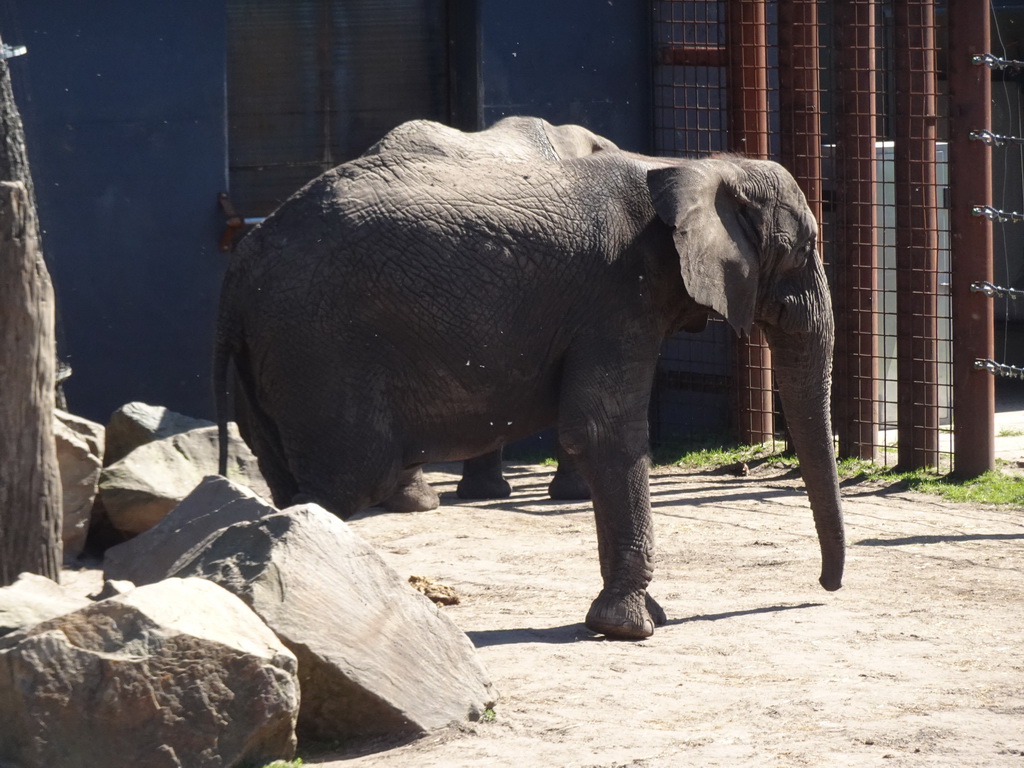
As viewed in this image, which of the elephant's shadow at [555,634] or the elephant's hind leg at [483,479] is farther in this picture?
the elephant's hind leg at [483,479]

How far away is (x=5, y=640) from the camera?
4.26 metres

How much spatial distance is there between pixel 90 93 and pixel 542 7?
298cm

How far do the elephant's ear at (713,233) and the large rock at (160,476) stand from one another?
268 centimetres

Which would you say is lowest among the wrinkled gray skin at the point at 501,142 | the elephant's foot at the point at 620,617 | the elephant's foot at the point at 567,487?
the elephant's foot at the point at 567,487

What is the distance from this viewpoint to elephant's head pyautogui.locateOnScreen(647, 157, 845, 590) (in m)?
6.02

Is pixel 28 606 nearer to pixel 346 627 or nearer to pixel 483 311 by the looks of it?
pixel 346 627

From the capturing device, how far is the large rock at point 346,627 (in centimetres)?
465

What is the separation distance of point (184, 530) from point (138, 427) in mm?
2904

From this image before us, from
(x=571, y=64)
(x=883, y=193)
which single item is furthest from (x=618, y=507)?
(x=571, y=64)

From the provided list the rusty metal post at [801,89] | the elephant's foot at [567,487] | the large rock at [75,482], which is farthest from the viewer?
the rusty metal post at [801,89]

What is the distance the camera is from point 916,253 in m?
9.78

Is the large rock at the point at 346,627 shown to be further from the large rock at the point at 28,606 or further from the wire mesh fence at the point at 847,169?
the wire mesh fence at the point at 847,169

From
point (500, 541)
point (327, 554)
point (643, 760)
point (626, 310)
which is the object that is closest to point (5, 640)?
point (327, 554)

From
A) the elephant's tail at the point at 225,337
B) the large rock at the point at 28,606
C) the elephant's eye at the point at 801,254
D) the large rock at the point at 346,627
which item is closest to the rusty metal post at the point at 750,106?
the elephant's eye at the point at 801,254
